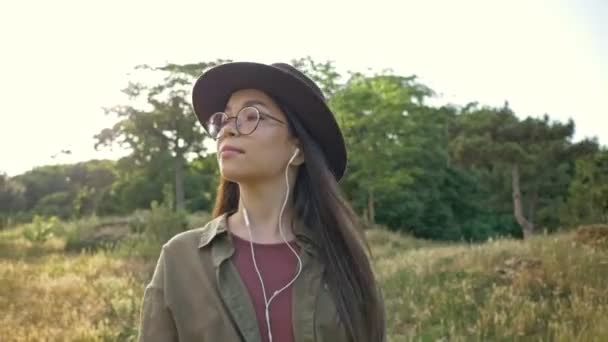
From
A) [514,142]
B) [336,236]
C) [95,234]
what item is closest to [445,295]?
[336,236]

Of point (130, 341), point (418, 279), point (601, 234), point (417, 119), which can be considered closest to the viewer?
point (130, 341)

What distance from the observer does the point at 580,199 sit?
2494 cm

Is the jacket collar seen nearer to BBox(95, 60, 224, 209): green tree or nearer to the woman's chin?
the woman's chin

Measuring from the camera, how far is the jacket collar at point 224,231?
6.82 ft

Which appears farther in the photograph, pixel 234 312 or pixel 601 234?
pixel 601 234

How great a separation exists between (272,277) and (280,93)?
61 cm

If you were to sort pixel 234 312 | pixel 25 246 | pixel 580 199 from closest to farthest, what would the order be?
pixel 234 312 < pixel 25 246 < pixel 580 199

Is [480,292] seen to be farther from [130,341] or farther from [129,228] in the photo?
[129,228]

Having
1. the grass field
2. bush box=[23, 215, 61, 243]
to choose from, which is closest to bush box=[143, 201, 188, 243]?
the grass field

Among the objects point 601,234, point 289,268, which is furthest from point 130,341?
point 601,234

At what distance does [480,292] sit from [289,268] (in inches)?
239

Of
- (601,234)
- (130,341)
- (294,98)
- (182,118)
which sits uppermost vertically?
(182,118)

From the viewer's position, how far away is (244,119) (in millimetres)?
2135

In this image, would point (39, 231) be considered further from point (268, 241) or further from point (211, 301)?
point (211, 301)
